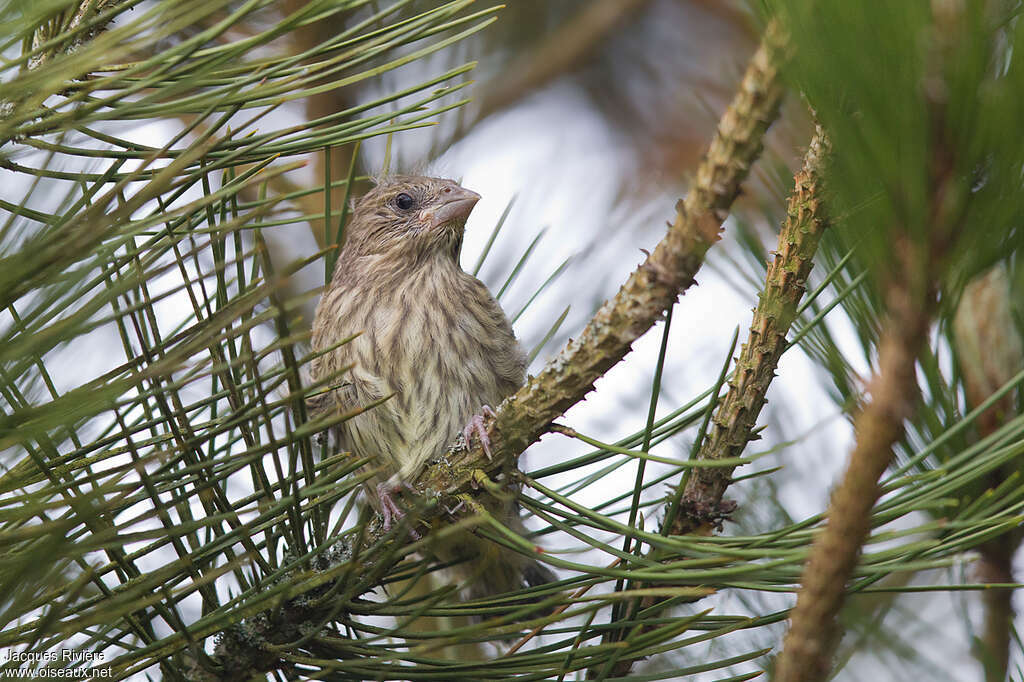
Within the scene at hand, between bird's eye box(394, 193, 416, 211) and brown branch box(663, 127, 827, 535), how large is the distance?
6.95 ft

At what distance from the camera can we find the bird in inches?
113

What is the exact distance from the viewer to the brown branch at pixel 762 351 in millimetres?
1481

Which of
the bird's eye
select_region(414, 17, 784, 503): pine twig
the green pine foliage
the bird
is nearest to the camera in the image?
the green pine foliage

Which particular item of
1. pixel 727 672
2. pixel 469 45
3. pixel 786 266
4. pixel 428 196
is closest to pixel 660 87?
pixel 469 45

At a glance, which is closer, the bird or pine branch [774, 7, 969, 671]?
pine branch [774, 7, 969, 671]

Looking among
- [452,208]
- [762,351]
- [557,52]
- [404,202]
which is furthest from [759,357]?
[557,52]

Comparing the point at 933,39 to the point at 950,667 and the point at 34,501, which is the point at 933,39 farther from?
the point at 950,667

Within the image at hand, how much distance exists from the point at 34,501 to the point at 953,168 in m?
1.34

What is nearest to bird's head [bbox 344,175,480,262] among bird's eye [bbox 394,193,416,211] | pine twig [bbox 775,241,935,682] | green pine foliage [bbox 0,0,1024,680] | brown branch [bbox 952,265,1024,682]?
bird's eye [bbox 394,193,416,211]

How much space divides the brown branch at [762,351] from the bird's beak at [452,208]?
178 cm

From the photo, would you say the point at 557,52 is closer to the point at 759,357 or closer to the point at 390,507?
the point at 390,507

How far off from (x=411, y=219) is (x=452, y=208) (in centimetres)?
24

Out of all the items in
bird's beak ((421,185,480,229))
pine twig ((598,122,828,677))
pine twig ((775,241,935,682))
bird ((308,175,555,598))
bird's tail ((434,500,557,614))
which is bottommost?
pine twig ((775,241,935,682))

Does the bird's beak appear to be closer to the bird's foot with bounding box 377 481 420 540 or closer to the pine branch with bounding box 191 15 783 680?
the bird's foot with bounding box 377 481 420 540
